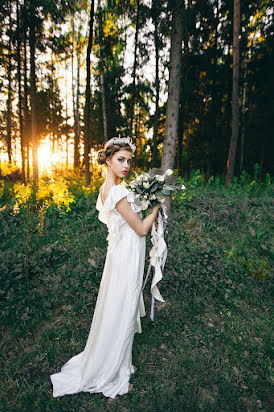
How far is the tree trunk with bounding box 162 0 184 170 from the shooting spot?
4.45 meters

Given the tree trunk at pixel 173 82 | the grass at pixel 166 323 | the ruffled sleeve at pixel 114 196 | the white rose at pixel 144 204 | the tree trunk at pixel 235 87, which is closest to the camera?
the ruffled sleeve at pixel 114 196

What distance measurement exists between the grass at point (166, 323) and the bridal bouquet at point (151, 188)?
2.03 metres

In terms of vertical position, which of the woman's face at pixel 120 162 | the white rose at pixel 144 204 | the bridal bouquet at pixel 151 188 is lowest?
the white rose at pixel 144 204

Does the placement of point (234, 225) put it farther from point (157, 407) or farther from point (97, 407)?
point (97, 407)

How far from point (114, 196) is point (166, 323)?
2.34 m

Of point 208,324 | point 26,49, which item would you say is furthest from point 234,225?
point 26,49

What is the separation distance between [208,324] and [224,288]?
76cm

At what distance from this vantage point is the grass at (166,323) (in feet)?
7.79

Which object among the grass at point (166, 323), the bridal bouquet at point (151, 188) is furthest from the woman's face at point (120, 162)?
the grass at point (166, 323)

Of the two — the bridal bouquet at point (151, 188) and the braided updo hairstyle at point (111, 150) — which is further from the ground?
the braided updo hairstyle at point (111, 150)

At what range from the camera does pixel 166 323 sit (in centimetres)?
339

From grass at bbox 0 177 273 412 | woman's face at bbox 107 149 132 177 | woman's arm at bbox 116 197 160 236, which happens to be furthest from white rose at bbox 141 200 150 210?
grass at bbox 0 177 273 412

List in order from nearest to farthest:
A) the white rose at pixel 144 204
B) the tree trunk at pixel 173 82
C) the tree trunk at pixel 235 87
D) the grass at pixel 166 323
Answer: the white rose at pixel 144 204, the grass at pixel 166 323, the tree trunk at pixel 173 82, the tree trunk at pixel 235 87

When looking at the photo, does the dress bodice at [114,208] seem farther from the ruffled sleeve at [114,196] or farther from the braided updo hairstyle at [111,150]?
the braided updo hairstyle at [111,150]
